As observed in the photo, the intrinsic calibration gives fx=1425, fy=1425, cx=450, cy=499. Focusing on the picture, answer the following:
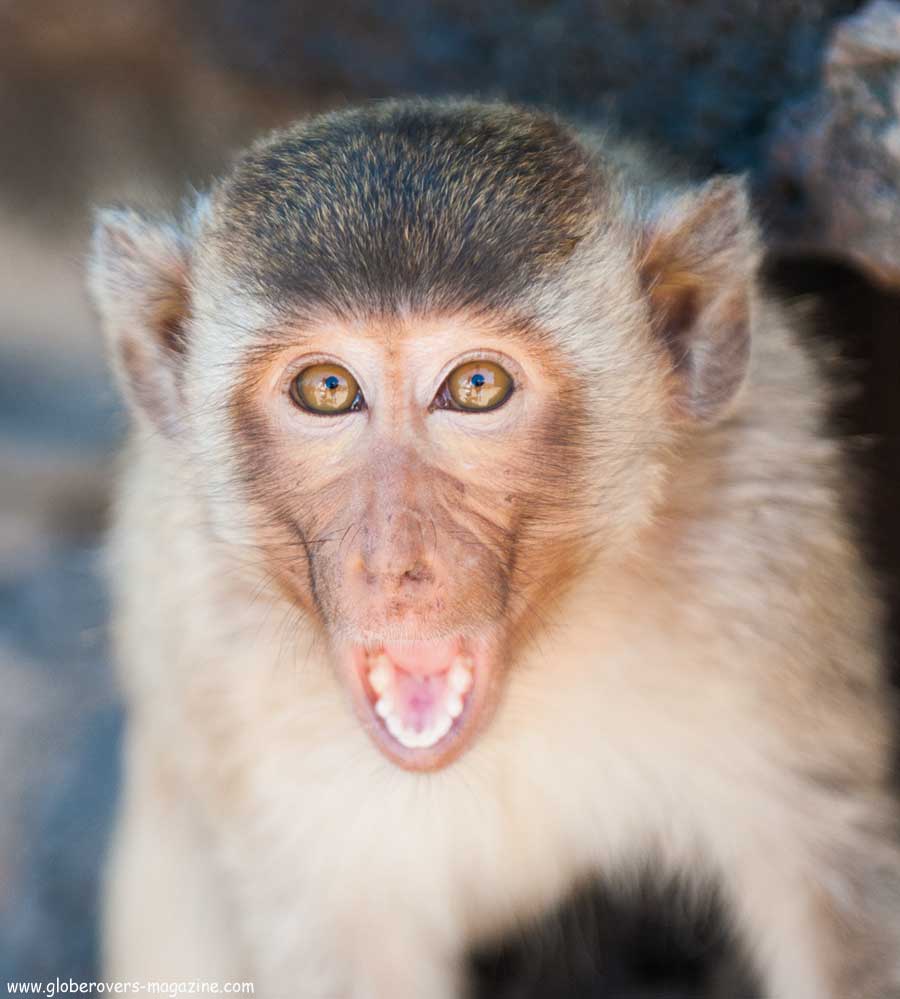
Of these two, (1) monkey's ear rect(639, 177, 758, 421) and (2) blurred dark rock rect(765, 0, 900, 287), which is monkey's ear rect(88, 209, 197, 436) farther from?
(2) blurred dark rock rect(765, 0, 900, 287)

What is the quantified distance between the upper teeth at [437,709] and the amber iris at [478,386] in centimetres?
38

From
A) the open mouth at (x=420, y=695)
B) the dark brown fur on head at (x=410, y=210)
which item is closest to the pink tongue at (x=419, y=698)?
the open mouth at (x=420, y=695)

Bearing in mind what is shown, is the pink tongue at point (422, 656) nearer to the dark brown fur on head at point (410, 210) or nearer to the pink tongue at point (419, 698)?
the pink tongue at point (419, 698)

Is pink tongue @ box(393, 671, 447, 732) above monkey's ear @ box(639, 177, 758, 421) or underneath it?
underneath

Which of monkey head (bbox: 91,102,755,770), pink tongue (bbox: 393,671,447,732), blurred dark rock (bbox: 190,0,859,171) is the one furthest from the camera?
blurred dark rock (bbox: 190,0,859,171)

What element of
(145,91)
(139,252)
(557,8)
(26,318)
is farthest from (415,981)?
(145,91)

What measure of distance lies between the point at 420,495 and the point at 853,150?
1.34m

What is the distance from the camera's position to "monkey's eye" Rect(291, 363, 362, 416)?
210cm

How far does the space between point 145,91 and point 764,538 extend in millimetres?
3150

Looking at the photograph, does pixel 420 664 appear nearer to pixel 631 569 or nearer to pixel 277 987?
pixel 631 569

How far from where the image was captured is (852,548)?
8.50ft

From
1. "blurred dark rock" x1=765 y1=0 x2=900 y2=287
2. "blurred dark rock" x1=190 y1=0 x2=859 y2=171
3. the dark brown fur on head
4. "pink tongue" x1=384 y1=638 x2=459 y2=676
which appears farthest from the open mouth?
"blurred dark rock" x1=190 y1=0 x2=859 y2=171

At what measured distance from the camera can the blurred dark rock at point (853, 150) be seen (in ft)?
8.81

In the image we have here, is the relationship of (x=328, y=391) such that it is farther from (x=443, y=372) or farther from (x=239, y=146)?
(x=239, y=146)
